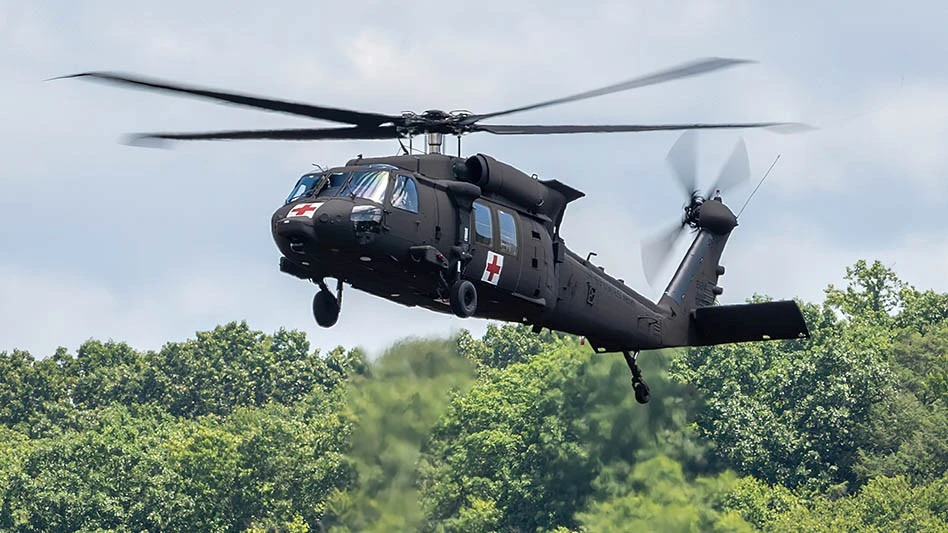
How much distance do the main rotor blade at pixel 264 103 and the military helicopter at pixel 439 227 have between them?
0.02 meters

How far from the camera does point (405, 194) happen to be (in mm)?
31812

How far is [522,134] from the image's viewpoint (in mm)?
33531

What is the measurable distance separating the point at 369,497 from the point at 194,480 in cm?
3255

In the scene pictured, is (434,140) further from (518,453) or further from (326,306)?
(518,453)

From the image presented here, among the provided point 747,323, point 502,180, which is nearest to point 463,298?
point 502,180

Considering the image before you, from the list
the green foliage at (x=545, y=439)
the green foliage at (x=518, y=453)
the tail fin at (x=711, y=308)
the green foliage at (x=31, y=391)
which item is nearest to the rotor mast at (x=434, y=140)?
the tail fin at (x=711, y=308)

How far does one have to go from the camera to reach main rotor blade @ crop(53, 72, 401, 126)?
96.9ft

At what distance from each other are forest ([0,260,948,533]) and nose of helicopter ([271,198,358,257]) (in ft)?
90.9

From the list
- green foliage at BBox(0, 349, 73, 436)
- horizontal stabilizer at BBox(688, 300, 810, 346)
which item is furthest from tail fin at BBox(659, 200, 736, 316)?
green foliage at BBox(0, 349, 73, 436)

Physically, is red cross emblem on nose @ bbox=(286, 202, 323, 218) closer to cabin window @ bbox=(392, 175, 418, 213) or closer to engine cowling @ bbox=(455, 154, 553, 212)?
cabin window @ bbox=(392, 175, 418, 213)

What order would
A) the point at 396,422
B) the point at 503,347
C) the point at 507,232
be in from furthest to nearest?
the point at 503,347, the point at 396,422, the point at 507,232

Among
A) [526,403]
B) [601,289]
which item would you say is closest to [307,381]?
[526,403]

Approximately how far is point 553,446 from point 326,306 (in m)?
49.5

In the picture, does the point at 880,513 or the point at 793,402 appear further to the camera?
the point at 793,402
